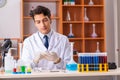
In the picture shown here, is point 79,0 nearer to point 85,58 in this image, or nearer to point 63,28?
point 63,28

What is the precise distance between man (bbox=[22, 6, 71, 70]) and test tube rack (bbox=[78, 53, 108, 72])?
346mm

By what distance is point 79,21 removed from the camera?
161 inches

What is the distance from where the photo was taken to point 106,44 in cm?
437

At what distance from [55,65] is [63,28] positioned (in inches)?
78.9

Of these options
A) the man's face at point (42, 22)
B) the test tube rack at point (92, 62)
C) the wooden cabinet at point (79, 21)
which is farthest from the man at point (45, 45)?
the wooden cabinet at point (79, 21)

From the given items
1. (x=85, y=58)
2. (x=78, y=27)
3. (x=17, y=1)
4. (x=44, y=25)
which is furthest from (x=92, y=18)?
(x=85, y=58)

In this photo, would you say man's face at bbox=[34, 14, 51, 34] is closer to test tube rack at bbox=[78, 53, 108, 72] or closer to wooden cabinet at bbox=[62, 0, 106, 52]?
test tube rack at bbox=[78, 53, 108, 72]

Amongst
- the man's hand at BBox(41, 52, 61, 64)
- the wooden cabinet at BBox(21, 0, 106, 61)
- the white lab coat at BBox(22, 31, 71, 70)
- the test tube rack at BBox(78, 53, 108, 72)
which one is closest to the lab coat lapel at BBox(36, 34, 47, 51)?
the white lab coat at BBox(22, 31, 71, 70)

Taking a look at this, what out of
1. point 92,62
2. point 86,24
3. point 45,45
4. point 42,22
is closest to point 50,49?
point 45,45

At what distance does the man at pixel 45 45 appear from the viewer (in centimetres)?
217

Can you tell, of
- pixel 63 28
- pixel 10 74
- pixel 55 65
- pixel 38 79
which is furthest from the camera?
pixel 63 28

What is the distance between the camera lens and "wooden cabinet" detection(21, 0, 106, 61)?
4.12 meters

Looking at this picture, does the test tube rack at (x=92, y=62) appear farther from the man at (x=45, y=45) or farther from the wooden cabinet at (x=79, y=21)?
the wooden cabinet at (x=79, y=21)

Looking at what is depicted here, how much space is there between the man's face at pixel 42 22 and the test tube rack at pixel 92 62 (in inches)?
24.6
